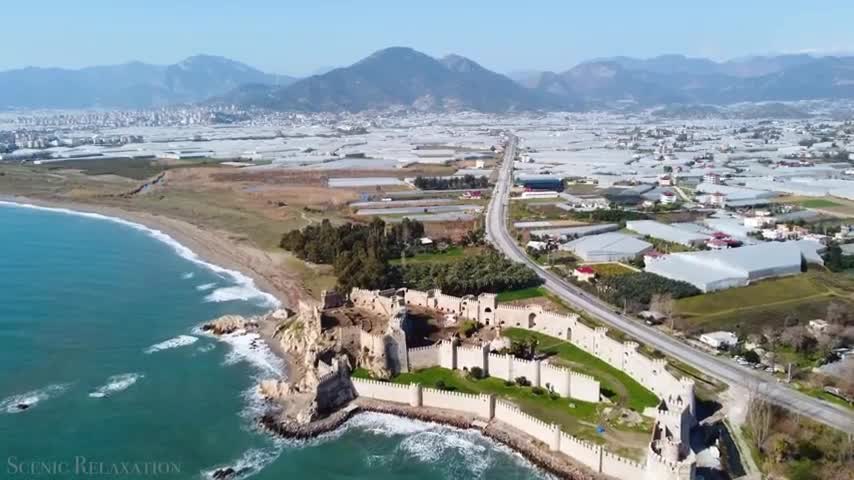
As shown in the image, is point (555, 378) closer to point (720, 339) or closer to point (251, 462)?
point (720, 339)

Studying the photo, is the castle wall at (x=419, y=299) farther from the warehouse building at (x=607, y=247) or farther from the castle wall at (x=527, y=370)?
the warehouse building at (x=607, y=247)

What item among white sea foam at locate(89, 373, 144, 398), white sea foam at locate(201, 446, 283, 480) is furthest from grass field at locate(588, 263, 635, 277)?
white sea foam at locate(89, 373, 144, 398)

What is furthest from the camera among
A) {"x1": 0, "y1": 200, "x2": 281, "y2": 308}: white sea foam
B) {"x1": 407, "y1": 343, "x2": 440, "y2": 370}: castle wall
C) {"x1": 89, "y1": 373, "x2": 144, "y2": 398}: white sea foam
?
{"x1": 0, "y1": 200, "x2": 281, "y2": 308}: white sea foam

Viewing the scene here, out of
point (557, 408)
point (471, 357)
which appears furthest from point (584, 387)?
point (471, 357)

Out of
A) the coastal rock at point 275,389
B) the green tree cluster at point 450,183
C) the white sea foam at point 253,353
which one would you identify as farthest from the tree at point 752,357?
the green tree cluster at point 450,183

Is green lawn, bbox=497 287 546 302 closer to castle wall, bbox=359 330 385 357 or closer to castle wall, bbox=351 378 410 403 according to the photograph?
castle wall, bbox=359 330 385 357

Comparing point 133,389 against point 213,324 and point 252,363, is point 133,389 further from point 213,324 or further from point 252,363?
point 213,324
